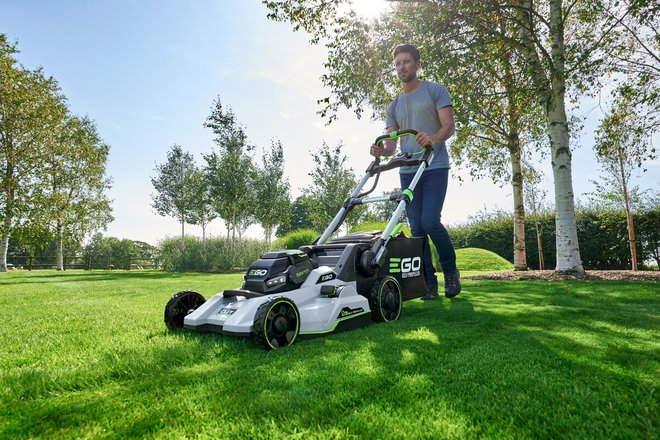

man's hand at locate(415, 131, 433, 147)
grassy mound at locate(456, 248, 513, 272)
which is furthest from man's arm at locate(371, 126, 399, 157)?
grassy mound at locate(456, 248, 513, 272)

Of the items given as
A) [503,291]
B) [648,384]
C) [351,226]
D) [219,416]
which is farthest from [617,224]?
[219,416]

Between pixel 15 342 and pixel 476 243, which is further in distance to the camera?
pixel 476 243

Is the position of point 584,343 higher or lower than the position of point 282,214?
lower

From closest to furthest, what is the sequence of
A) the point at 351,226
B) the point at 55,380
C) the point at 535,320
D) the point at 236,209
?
the point at 55,380 → the point at 535,320 → the point at 351,226 → the point at 236,209

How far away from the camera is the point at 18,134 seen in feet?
63.0

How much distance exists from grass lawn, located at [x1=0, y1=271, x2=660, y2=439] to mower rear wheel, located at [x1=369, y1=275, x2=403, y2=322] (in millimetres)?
218

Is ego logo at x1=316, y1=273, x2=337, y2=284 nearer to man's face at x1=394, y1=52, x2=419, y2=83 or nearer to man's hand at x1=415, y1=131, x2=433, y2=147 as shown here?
man's hand at x1=415, y1=131, x2=433, y2=147

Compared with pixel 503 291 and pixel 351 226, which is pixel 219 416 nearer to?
pixel 503 291

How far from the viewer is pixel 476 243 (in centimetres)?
2091

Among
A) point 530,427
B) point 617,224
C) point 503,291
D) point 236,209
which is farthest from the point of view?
point 236,209

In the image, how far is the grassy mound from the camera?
14.9 m

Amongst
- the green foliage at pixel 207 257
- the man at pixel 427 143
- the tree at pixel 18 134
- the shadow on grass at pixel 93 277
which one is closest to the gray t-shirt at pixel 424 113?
the man at pixel 427 143

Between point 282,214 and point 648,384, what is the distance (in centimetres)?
2276

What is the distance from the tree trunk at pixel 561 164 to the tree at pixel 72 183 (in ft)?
71.3
